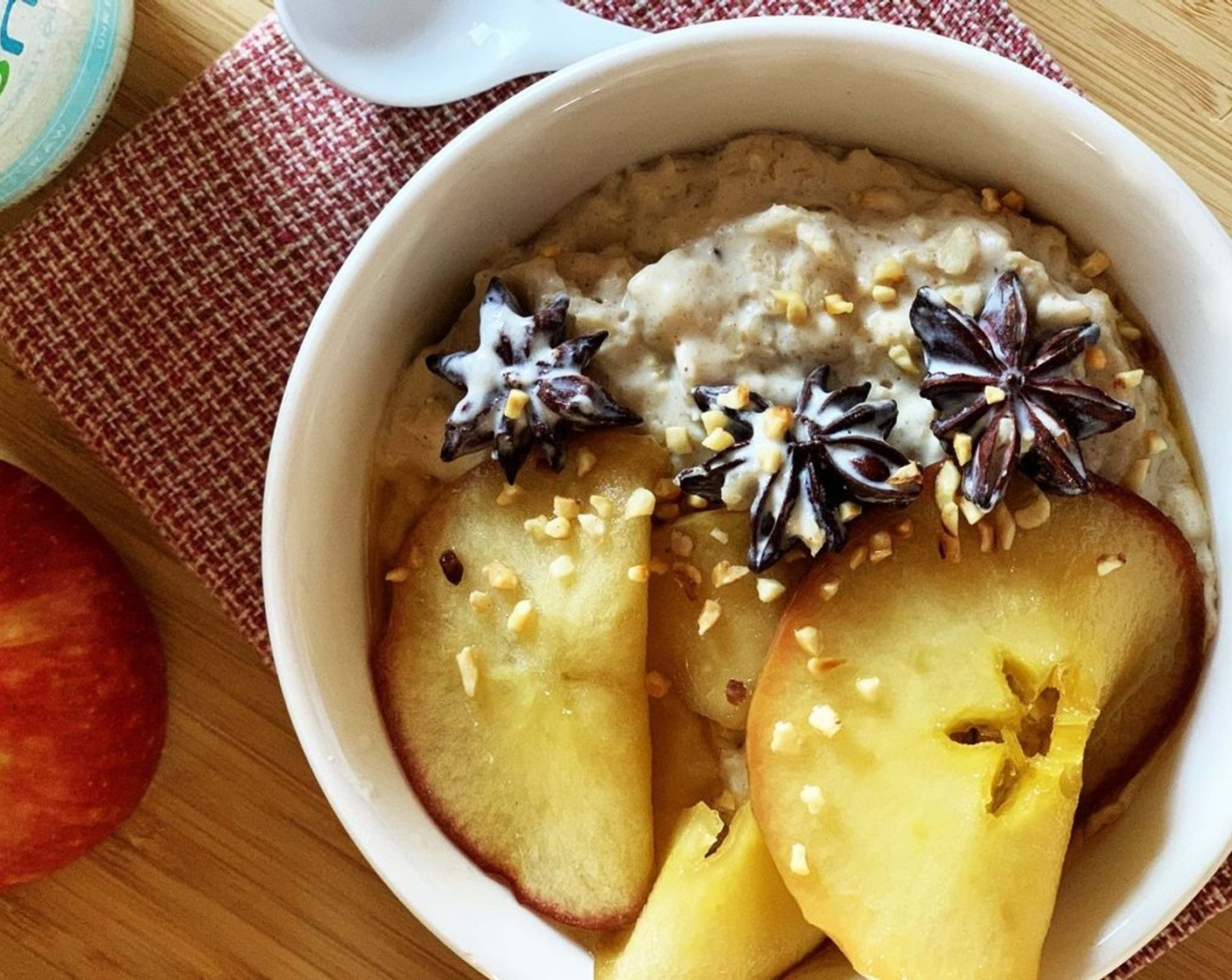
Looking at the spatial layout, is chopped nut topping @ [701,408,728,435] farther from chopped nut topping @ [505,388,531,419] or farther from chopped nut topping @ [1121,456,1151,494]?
chopped nut topping @ [1121,456,1151,494]

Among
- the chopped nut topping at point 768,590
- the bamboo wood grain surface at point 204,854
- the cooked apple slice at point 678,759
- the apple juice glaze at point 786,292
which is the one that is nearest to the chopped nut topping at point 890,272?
the apple juice glaze at point 786,292

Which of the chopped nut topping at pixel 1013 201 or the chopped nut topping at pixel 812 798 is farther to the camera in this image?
the chopped nut topping at pixel 1013 201

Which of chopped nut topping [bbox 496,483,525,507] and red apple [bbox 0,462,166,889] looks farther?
red apple [bbox 0,462,166,889]

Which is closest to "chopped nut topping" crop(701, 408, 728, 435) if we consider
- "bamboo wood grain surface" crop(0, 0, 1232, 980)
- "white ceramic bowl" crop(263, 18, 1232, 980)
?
"white ceramic bowl" crop(263, 18, 1232, 980)

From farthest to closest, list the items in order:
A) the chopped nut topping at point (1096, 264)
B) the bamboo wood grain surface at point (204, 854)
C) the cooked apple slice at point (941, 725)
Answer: the bamboo wood grain surface at point (204, 854) → the chopped nut topping at point (1096, 264) → the cooked apple slice at point (941, 725)

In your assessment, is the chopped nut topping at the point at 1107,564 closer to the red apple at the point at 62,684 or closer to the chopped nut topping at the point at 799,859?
the chopped nut topping at the point at 799,859

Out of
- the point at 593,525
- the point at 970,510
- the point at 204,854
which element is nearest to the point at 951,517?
the point at 970,510

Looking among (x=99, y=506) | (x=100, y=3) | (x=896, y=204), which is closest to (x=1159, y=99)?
(x=896, y=204)
